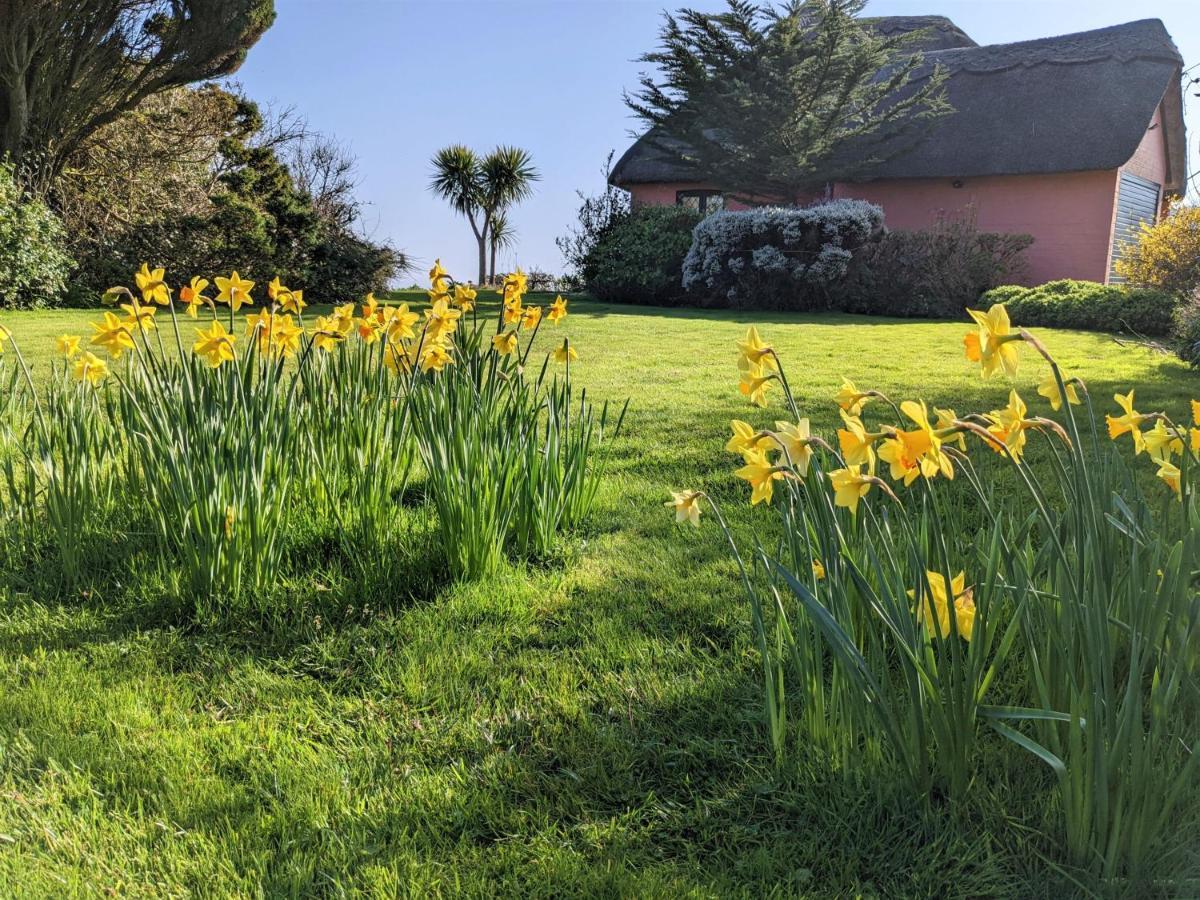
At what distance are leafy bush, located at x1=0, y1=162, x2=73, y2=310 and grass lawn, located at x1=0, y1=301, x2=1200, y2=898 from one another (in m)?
12.6

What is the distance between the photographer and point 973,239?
618 inches

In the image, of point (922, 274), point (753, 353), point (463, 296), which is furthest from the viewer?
point (922, 274)

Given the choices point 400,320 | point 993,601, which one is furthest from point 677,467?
point 993,601

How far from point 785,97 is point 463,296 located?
1743 cm

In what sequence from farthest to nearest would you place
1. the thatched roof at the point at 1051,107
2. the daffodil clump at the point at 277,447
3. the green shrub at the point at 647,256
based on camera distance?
the thatched roof at the point at 1051,107 < the green shrub at the point at 647,256 < the daffodil clump at the point at 277,447

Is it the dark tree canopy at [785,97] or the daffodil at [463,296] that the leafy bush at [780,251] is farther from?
the daffodil at [463,296]

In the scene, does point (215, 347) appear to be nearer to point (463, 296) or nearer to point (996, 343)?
point (463, 296)

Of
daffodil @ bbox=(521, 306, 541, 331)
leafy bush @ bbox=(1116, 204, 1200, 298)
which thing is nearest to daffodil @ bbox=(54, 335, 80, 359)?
daffodil @ bbox=(521, 306, 541, 331)

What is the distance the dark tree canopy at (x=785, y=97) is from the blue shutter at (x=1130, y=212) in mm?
4246

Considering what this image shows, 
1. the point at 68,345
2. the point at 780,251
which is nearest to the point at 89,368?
the point at 68,345

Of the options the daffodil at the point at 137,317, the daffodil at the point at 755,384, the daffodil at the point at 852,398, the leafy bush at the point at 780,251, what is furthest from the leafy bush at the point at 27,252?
the daffodil at the point at 852,398

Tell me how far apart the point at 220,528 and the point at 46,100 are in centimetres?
1681

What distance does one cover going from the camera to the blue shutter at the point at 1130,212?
17.8m

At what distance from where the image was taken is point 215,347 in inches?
102
